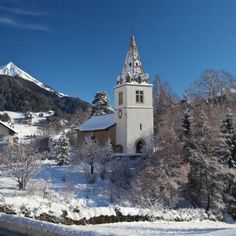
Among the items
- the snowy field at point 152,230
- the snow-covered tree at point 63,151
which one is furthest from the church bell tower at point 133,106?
the snowy field at point 152,230

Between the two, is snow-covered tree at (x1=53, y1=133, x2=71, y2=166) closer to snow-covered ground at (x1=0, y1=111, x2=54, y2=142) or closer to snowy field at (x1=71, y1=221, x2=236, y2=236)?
snowy field at (x1=71, y1=221, x2=236, y2=236)

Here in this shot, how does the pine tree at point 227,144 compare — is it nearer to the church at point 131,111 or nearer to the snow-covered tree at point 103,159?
the snow-covered tree at point 103,159

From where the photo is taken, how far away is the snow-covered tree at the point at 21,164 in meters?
30.5

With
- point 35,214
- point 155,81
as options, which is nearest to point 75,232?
point 35,214

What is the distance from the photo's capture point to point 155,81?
2406 inches

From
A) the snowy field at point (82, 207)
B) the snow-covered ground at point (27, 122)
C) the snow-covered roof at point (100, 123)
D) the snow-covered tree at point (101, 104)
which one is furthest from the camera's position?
the snow-covered ground at point (27, 122)

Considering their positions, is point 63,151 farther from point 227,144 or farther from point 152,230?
point 152,230

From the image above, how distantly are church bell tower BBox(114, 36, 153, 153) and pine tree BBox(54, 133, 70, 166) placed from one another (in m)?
8.11

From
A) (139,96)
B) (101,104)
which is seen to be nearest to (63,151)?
(139,96)

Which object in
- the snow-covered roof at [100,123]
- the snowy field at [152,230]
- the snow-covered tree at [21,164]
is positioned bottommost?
the snowy field at [152,230]

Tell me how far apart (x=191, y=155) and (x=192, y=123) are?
3.76 m

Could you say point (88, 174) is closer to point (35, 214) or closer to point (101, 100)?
point (35, 214)

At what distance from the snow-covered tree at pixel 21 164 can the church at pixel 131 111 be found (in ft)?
52.7

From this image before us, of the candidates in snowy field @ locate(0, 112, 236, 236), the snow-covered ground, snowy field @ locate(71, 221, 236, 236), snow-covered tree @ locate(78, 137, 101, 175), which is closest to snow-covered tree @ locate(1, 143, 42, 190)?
snowy field @ locate(0, 112, 236, 236)
